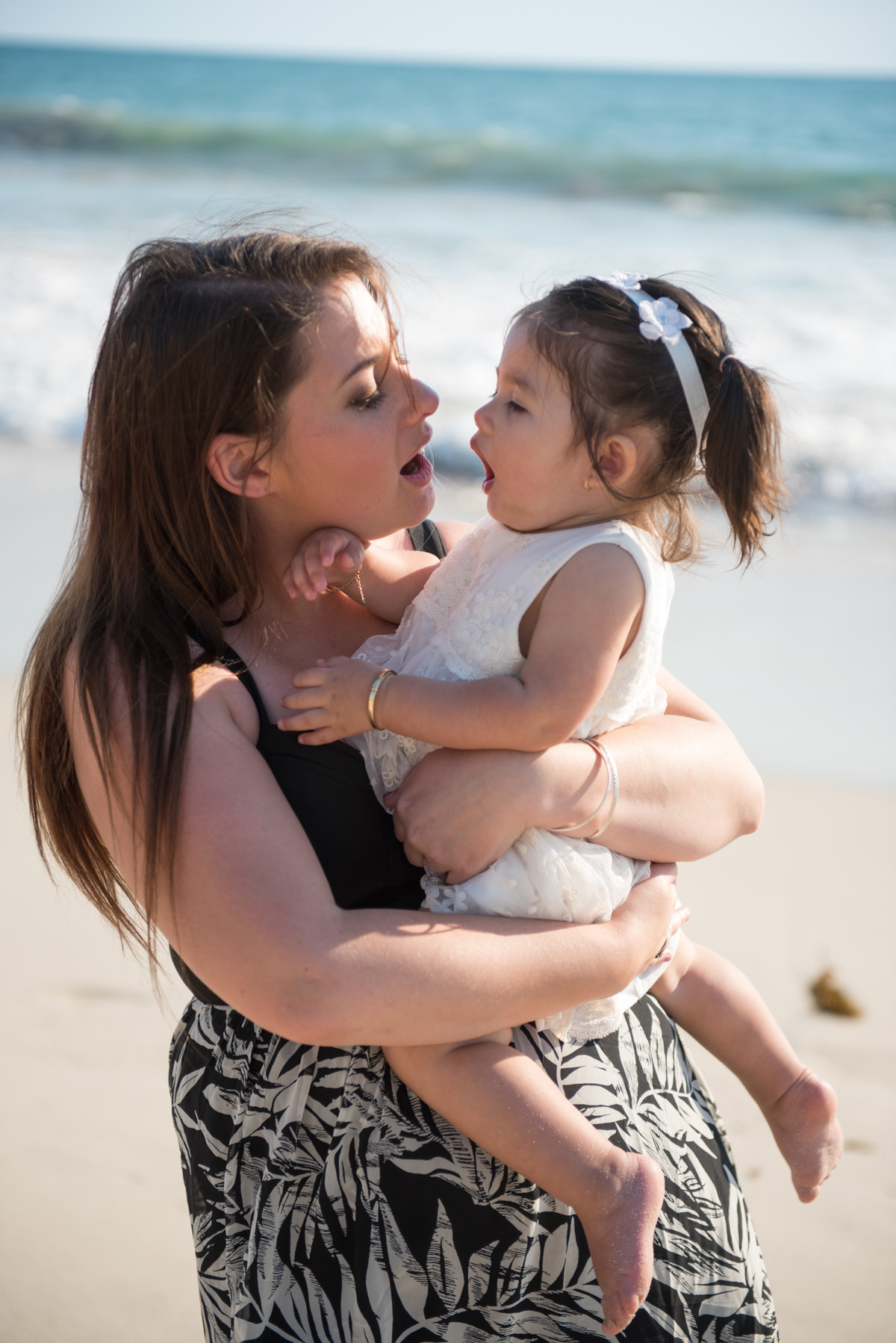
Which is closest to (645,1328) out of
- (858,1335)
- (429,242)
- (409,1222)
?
(409,1222)

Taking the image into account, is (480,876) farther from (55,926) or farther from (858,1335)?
(55,926)

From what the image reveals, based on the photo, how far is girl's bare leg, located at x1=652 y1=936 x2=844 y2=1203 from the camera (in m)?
1.85

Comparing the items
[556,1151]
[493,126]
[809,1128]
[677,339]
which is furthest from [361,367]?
[493,126]

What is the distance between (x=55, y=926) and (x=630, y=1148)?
99.3 inches

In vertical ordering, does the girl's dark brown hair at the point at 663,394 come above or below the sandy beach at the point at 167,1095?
above

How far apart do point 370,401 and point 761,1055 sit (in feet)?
4.23

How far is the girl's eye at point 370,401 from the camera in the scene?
162 centimetres

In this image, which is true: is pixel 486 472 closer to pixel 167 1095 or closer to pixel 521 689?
pixel 521 689

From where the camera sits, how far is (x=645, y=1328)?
1.50m

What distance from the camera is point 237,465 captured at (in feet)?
5.23

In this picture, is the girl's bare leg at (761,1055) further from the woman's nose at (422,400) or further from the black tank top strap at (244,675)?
the woman's nose at (422,400)

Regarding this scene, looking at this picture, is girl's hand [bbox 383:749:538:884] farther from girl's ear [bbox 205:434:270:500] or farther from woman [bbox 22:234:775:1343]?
girl's ear [bbox 205:434:270:500]

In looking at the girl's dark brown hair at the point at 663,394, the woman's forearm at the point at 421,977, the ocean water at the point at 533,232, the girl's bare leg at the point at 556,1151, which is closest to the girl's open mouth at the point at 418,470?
the girl's dark brown hair at the point at 663,394

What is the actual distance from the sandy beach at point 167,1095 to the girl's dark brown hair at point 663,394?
1272 millimetres
